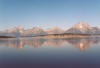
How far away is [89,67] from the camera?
30.0ft

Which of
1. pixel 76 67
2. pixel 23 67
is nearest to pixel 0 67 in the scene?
pixel 23 67

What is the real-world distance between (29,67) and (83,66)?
5907 mm

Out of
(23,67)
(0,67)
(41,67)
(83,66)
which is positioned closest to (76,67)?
(83,66)

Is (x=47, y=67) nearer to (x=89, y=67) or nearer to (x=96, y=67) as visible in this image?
(x=89, y=67)

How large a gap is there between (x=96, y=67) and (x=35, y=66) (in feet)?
21.4

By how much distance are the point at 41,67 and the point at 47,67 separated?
68 centimetres

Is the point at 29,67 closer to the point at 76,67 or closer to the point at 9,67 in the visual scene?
the point at 9,67

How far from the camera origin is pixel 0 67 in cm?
959

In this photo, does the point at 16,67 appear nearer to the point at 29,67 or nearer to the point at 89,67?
the point at 29,67

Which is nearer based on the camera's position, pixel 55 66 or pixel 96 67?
pixel 96 67

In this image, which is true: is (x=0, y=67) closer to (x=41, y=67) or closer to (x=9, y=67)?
(x=9, y=67)

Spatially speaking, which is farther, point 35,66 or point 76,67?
point 35,66

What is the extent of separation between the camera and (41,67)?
9609 mm

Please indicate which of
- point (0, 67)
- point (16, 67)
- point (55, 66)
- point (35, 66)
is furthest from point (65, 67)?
point (0, 67)
